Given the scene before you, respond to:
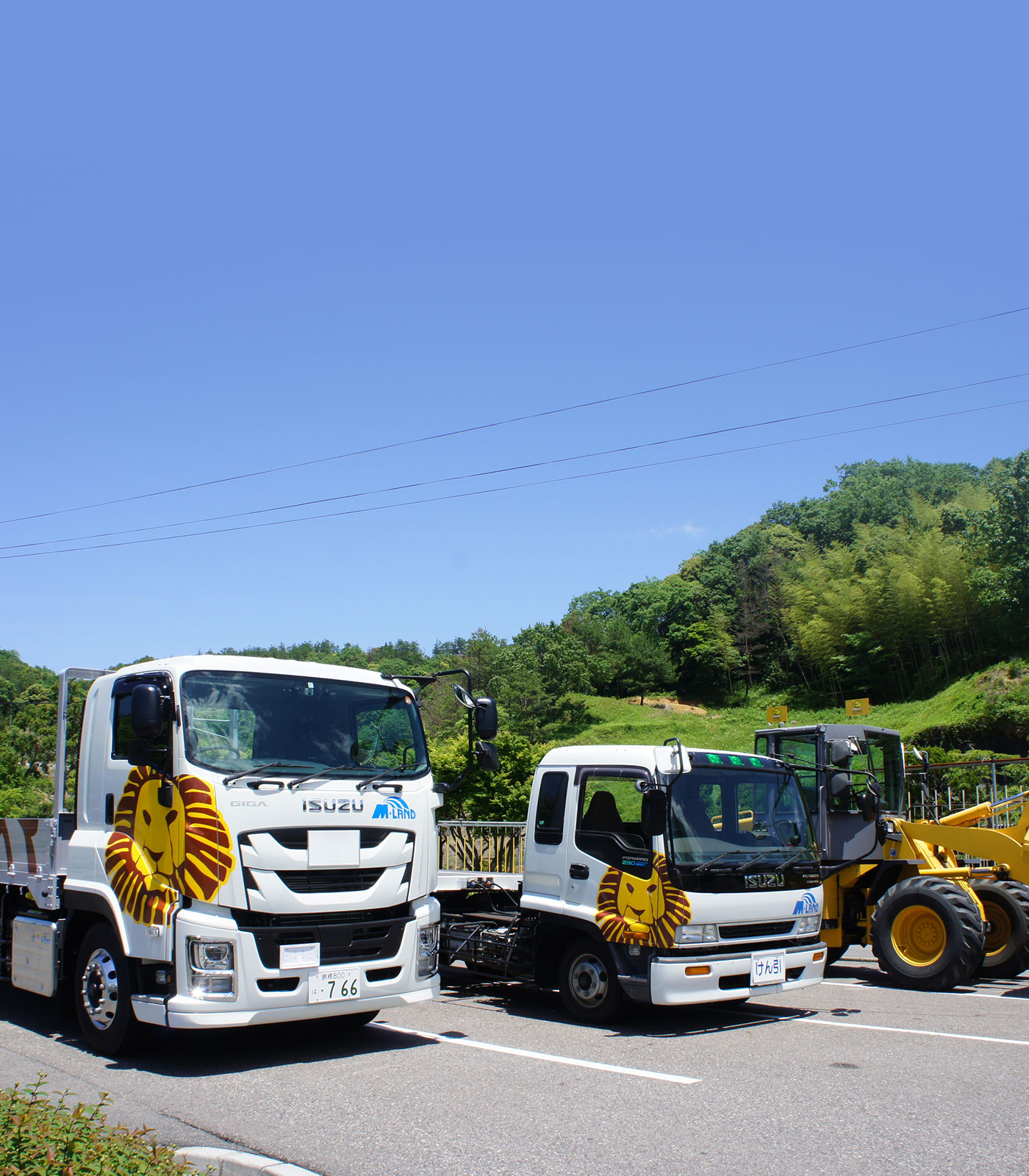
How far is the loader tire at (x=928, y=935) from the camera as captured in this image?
9.68 metres

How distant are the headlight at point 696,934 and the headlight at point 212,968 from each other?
3.29 m

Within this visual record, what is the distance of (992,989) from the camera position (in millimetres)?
10266

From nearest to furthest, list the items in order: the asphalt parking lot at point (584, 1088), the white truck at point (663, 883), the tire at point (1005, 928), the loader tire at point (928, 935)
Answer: the asphalt parking lot at point (584, 1088), the white truck at point (663, 883), the loader tire at point (928, 935), the tire at point (1005, 928)

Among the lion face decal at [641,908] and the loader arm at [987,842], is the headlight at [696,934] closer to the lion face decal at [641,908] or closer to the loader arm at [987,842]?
the lion face decal at [641,908]

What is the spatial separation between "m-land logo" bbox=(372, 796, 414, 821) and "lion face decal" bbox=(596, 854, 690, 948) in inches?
73.1

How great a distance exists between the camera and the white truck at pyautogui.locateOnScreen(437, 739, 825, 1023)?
7.59m

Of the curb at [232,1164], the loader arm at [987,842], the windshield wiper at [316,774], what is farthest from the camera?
the loader arm at [987,842]

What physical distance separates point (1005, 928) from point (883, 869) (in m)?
1.38

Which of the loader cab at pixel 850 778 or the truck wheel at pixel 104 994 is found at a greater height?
the loader cab at pixel 850 778

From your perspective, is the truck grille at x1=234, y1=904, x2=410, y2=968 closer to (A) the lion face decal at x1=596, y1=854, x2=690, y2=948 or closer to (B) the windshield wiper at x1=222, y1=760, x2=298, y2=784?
(B) the windshield wiper at x1=222, y1=760, x2=298, y2=784

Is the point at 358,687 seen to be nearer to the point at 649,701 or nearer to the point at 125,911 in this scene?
the point at 125,911

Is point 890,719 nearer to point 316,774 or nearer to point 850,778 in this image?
point 850,778

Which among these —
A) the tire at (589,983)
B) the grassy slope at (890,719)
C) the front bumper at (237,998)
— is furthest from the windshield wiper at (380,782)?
the grassy slope at (890,719)

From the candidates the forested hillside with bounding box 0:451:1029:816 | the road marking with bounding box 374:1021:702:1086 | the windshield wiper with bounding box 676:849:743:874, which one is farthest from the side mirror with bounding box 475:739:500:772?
the forested hillside with bounding box 0:451:1029:816
